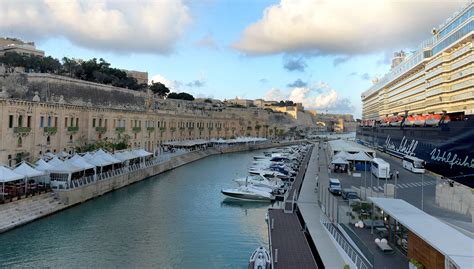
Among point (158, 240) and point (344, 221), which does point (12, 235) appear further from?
point (344, 221)

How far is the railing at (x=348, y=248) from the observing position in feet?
43.4

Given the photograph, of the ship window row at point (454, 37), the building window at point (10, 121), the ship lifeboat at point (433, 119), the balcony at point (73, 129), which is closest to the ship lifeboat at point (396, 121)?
the ship window row at point (454, 37)

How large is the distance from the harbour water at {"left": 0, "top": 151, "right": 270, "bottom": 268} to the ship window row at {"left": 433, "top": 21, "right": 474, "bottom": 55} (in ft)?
74.4

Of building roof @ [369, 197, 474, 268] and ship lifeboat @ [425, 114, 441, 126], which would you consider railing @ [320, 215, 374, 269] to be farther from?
ship lifeboat @ [425, 114, 441, 126]

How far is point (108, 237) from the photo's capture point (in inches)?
849

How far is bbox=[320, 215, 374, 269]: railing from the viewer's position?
521 inches

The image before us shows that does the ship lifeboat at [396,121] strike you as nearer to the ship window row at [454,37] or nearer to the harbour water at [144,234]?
the ship window row at [454,37]

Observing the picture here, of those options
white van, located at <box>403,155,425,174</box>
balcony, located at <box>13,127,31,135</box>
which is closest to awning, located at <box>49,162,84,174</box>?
balcony, located at <box>13,127,31,135</box>

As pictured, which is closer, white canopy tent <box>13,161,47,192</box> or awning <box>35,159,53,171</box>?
white canopy tent <box>13,161,47,192</box>

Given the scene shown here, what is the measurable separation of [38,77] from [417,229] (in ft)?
163

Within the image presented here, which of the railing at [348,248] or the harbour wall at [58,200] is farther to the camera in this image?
the harbour wall at [58,200]

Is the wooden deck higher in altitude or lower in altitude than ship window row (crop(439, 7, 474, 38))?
lower

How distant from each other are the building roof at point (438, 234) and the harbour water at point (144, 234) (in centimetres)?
763

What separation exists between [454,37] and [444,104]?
622 centimetres
